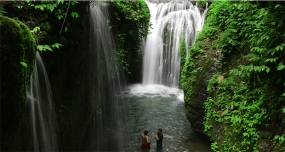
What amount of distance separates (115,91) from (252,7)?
18.8 ft

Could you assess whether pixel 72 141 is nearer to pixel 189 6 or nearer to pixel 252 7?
pixel 252 7

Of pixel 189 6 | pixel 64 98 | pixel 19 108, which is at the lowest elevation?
pixel 64 98

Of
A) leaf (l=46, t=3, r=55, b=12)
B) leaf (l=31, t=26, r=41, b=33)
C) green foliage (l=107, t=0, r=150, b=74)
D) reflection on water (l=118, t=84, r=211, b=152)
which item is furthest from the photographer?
green foliage (l=107, t=0, r=150, b=74)

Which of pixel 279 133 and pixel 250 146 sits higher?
pixel 279 133

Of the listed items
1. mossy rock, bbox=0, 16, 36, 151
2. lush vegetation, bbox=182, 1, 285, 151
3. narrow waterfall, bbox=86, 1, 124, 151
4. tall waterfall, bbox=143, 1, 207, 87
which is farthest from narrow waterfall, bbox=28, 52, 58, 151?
tall waterfall, bbox=143, 1, 207, 87

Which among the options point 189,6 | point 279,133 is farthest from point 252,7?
point 189,6

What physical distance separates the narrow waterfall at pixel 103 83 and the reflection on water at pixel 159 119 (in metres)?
0.68

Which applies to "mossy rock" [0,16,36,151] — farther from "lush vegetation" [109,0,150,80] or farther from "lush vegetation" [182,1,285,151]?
"lush vegetation" [109,0,150,80]

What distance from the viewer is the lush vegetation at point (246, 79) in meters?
4.52

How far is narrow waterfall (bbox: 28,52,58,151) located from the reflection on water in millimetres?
3321

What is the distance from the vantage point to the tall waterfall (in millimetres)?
16750

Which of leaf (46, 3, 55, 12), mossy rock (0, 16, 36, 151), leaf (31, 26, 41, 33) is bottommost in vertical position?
mossy rock (0, 16, 36, 151)

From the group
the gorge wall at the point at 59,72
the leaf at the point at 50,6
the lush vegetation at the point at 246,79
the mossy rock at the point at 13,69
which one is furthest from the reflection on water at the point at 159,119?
the leaf at the point at 50,6

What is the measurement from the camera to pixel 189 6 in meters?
18.5
